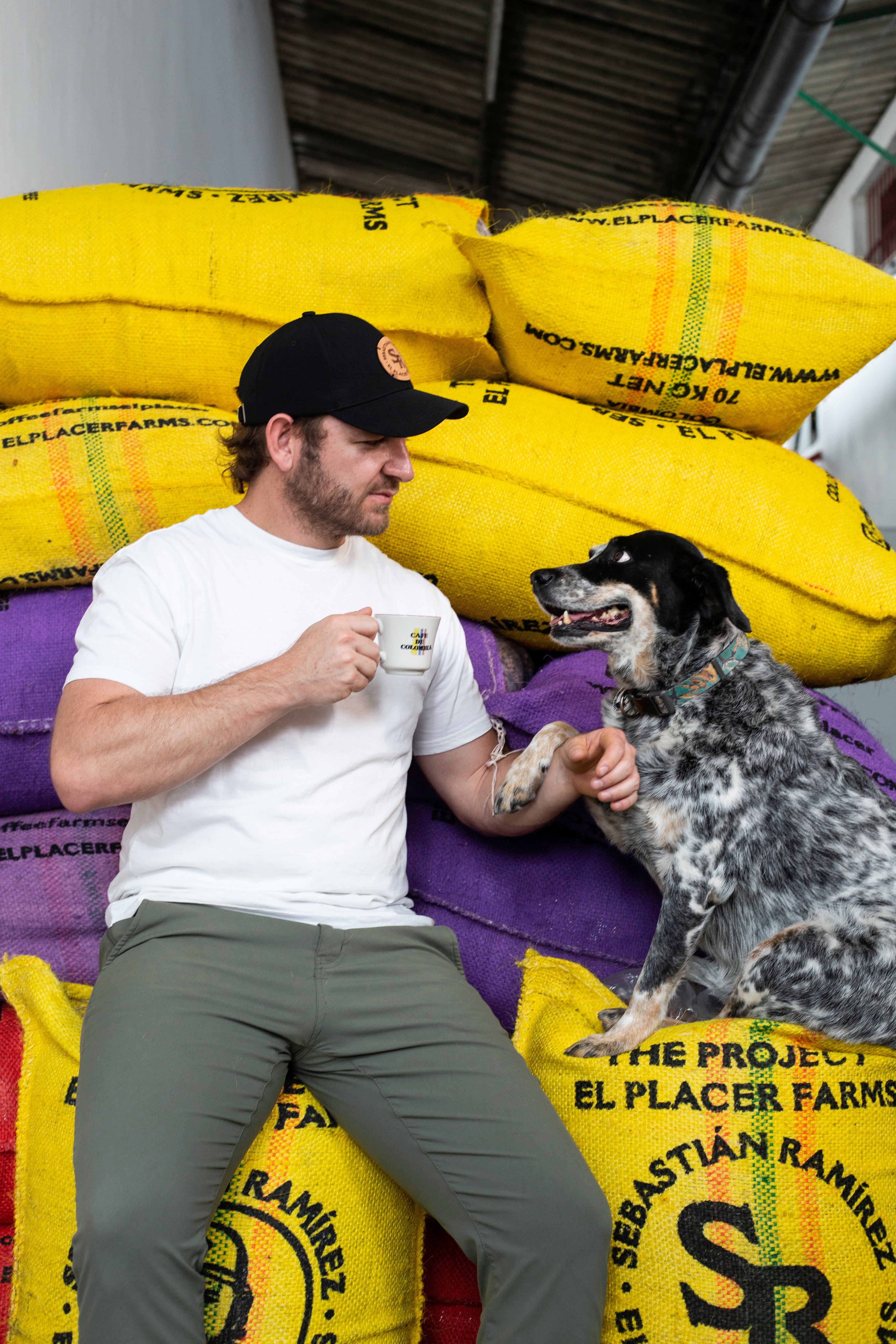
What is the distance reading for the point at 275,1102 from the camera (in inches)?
53.7

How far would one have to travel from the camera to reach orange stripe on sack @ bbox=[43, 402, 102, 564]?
77.6 inches

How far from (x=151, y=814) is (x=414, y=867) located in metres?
0.58

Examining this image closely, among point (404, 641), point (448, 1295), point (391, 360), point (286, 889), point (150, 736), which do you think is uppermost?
point (391, 360)

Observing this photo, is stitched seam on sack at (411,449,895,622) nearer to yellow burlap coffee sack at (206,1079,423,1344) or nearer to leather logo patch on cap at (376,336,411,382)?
leather logo patch on cap at (376,336,411,382)

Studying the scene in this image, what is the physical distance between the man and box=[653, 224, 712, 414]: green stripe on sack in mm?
710

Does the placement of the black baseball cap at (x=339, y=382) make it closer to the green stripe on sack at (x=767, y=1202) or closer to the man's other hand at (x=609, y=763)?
the man's other hand at (x=609, y=763)

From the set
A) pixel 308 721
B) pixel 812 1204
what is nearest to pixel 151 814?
pixel 308 721

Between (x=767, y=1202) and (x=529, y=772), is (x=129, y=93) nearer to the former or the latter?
(x=529, y=772)

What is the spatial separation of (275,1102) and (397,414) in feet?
3.58

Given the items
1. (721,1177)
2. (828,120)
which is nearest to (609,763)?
(721,1177)

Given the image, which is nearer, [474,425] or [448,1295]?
[448,1295]

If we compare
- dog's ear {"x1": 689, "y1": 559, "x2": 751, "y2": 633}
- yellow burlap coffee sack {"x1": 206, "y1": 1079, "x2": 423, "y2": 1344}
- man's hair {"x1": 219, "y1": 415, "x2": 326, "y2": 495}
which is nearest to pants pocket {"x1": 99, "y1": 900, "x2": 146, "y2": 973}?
yellow burlap coffee sack {"x1": 206, "y1": 1079, "x2": 423, "y2": 1344}

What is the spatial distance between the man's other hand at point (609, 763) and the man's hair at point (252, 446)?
0.67m

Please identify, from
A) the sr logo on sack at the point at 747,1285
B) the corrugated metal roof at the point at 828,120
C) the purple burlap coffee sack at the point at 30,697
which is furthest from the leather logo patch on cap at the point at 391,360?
the corrugated metal roof at the point at 828,120
